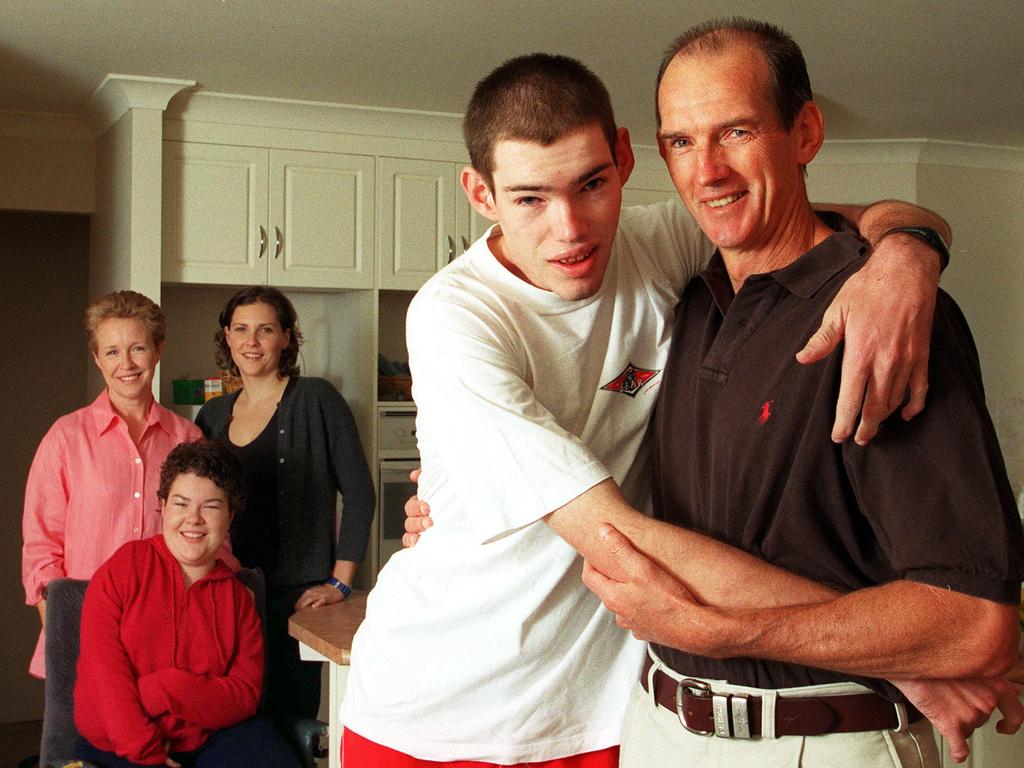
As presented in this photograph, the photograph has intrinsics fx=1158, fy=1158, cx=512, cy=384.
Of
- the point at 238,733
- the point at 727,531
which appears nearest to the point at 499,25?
the point at 238,733

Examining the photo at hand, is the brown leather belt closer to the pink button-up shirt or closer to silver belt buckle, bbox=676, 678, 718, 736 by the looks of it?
silver belt buckle, bbox=676, 678, 718, 736

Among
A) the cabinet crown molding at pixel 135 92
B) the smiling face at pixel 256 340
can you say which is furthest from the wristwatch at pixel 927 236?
the cabinet crown molding at pixel 135 92

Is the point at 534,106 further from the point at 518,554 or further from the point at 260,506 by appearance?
the point at 260,506

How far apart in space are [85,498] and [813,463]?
8.55ft

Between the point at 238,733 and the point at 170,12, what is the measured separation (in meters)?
2.38

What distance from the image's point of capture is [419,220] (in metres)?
5.39

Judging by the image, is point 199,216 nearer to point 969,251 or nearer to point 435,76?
point 435,76

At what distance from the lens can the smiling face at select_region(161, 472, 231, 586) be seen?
9.52ft

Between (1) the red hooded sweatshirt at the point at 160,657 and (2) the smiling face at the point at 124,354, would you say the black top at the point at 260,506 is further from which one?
(1) the red hooded sweatshirt at the point at 160,657

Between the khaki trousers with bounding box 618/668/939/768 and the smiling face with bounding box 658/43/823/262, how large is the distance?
0.50 meters

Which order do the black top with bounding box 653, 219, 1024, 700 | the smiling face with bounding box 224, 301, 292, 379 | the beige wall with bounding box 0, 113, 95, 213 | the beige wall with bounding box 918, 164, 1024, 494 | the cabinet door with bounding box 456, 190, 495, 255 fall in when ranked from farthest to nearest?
the beige wall with bounding box 918, 164, 1024, 494 < the cabinet door with bounding box 456, 190, 495, 255 < the beige wall with bounding box 0, 113, 95, 213 < the smiling face with bounding box 224, 301, 292, 379 < the black top with bounding box 653, 219, 1024, 700

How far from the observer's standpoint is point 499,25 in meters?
4.00

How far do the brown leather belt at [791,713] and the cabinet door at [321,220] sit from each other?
166 inches

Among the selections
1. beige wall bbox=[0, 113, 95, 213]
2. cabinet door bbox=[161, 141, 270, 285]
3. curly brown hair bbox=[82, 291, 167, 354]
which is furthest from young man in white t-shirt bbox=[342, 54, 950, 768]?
beige wall bbox=[0, 113, 95, 213]
